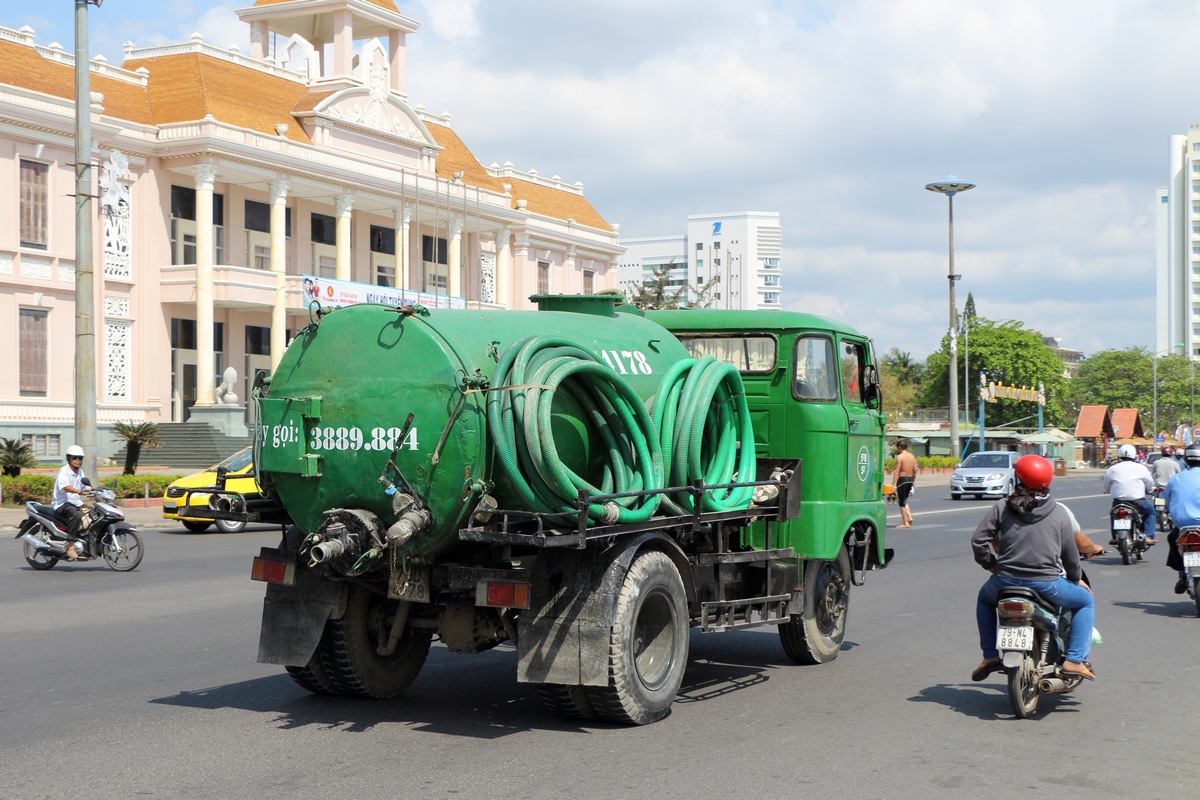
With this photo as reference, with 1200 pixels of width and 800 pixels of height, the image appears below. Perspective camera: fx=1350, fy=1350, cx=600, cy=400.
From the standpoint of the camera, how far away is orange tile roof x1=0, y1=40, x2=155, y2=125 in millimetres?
40219

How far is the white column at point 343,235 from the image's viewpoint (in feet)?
164

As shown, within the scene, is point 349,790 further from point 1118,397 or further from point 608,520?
point 1118,397

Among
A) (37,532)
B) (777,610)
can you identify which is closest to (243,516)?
(777,610)

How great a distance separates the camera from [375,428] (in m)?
7.44

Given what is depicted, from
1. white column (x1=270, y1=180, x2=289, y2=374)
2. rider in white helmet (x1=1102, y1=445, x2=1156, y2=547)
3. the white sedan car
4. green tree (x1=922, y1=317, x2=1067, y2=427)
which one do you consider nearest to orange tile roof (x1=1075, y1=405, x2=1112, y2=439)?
green tree (x1=922, y1=317, x2=1067, y2=427)

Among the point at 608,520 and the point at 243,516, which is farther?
the point at 243,516

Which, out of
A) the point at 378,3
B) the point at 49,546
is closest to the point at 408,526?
the point at 49,546

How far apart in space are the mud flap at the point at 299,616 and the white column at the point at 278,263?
131 feet

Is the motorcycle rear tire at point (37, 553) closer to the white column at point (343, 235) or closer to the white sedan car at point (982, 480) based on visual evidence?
the white sedan car at point (982, 480)

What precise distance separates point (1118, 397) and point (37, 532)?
4475 inches

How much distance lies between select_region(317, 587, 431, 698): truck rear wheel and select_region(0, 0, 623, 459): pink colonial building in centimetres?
2611

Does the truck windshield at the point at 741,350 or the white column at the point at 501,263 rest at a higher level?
the white column at the point at 501,263

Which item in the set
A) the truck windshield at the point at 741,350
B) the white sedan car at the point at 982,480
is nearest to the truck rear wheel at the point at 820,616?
the truck windshield at the point at 741,350

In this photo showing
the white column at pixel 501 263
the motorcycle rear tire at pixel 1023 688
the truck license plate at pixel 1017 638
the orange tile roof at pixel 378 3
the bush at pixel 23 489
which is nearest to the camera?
the truck license plate at pixel 1017 638
